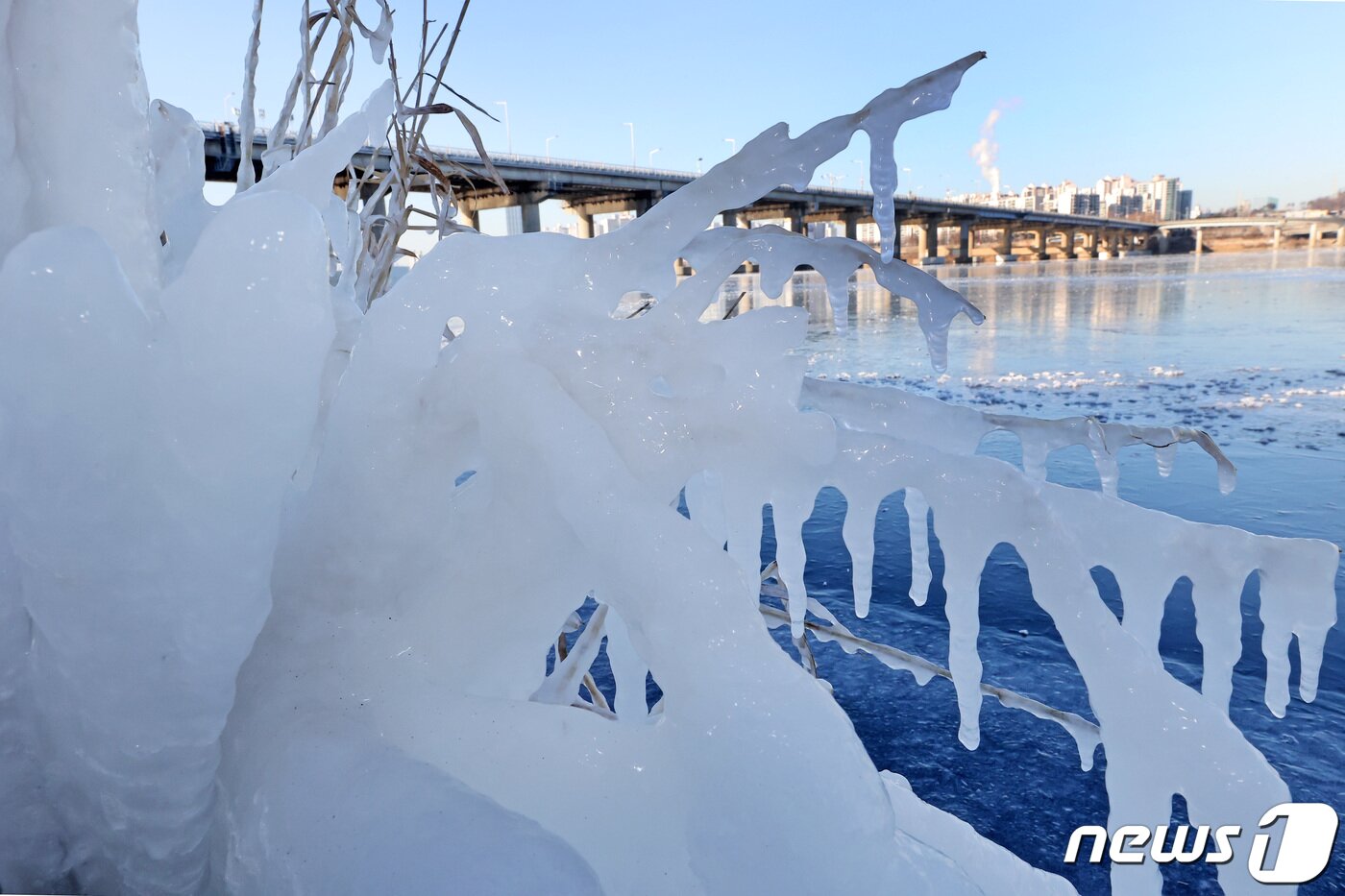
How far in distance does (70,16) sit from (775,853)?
0.97m

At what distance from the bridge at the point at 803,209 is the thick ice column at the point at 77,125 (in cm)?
115

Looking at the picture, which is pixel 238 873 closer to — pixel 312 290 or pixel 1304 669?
pixel 312 290

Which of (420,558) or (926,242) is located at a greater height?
(926,242)

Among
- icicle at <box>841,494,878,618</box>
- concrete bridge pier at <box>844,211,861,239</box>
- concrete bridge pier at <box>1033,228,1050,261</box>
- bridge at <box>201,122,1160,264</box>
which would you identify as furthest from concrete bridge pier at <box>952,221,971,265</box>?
icicle at <box>841,494,878,618</box>

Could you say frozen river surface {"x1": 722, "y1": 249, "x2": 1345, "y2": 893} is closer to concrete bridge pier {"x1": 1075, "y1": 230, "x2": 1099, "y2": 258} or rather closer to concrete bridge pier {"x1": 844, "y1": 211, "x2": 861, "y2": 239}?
concrete bridge pier {"x1": 844, "y1": 211, "x2": 861, "y2": 239}

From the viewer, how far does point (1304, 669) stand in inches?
44.7

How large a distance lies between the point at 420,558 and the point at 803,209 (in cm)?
2706

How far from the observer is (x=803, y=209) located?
2619 cm

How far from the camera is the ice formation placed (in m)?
0.60

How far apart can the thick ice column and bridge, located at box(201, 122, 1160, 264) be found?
3.76 ft

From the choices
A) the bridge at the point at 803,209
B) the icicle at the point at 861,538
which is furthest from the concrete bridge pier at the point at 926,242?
the icicle at the point at 861,538

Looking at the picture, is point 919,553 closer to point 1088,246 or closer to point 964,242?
point 964,242

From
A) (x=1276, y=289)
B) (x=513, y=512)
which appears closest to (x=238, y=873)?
(x=513, y=512)

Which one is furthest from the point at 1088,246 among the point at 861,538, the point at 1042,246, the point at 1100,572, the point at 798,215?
the point at 861,538
